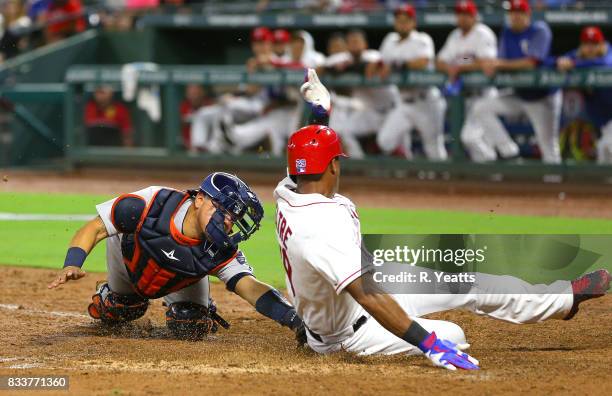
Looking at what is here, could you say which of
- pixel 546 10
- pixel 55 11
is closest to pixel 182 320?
pixel 546 10

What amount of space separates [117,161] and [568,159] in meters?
6.38

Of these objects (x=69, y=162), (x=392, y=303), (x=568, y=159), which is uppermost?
(x=392, y=303)

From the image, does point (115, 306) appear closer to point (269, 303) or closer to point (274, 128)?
point (269, 303)

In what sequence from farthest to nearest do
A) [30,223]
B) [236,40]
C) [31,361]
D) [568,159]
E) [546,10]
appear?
[236,40], [546,10], [568,159], [30,223], [31,361]

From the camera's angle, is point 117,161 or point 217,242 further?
point 117,161

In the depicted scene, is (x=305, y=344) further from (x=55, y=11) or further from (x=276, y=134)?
(x=55, y=11)

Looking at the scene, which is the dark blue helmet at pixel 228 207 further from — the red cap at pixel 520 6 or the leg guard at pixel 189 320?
the red cap at pixel 520 6

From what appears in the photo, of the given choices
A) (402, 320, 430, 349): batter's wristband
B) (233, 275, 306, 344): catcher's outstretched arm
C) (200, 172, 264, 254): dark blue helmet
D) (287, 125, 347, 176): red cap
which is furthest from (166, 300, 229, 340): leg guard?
(402, 320, 430, 349): batter's wristband

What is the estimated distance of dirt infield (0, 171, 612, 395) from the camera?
4332 millimetres

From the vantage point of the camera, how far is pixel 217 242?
17.3 feet

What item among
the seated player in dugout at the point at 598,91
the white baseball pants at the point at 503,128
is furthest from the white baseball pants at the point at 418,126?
the seated player in dugout at the point at 598,91

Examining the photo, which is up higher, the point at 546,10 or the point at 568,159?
the point at 546,10

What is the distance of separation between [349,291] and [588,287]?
53.4 inches

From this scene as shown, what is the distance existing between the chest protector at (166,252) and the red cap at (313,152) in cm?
85
